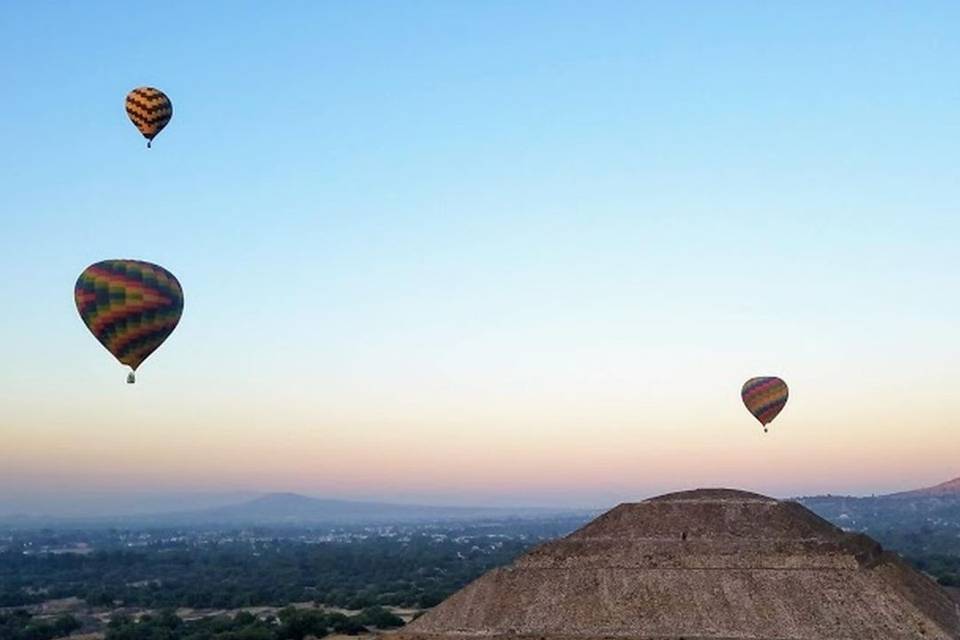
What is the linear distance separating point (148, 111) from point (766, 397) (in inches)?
1786

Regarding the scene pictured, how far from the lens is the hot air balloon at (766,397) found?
6969 cm

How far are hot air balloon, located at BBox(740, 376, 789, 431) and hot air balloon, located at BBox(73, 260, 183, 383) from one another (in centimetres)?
4060

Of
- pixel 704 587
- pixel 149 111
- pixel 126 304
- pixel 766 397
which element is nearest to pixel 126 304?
pixel 126 304

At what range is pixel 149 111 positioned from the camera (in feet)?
186

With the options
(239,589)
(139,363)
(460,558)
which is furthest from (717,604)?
(460,558)

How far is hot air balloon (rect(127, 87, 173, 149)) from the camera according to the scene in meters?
56.7

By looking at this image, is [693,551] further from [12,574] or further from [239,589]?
[12,574]

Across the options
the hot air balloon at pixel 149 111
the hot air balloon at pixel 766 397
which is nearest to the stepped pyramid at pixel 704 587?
the hot air balloon at pixel 766 397

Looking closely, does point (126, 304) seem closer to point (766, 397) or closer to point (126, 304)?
point (126, 304)

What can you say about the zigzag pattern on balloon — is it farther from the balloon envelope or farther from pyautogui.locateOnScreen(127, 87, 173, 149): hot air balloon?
the balloon envelope

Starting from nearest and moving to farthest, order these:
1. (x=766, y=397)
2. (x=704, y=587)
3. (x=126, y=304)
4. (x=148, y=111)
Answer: (x=704, y=587)
(x=126, y=304)
(x=148, y=111)
(x=766, y=397)

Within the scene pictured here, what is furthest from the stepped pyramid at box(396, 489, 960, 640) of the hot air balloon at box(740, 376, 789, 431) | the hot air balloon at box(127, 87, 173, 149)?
the hot air balloon at box(127, 87, 173, 149)

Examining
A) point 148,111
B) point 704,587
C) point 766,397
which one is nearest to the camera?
point 704,587

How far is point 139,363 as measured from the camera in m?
52.8
